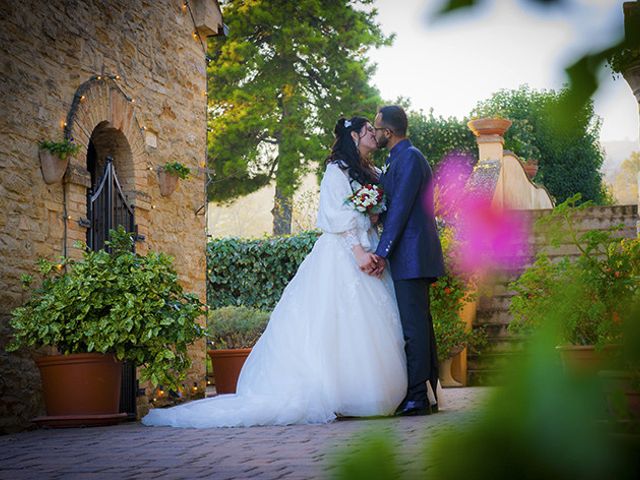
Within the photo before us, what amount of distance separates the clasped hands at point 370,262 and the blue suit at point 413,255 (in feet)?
0.22

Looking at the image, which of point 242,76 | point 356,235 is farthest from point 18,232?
point 242,76

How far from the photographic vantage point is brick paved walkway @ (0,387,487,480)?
380 cm

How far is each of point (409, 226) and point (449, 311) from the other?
4.03 meters

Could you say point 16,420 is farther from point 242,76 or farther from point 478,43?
point 242,76

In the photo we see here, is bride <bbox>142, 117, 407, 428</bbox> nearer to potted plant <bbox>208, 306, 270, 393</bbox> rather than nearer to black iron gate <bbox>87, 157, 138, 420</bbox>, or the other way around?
black iron gate <bbox>87, 157, 138, 420</bbox>

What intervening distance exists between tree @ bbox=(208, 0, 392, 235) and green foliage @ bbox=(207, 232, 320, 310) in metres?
7.81

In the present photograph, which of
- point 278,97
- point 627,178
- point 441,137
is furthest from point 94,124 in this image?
point 278,97

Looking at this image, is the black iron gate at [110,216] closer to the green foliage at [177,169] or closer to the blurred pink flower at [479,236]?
the green foliage at [177,169]

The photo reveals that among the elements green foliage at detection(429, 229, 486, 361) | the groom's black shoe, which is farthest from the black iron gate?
green foliage at detection(429, 229, 486, 361)

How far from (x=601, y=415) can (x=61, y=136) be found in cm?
691

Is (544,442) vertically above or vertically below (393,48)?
below

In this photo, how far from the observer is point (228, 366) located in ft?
31.3

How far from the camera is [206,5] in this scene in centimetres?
985

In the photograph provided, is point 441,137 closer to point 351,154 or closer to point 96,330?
point 351,154
